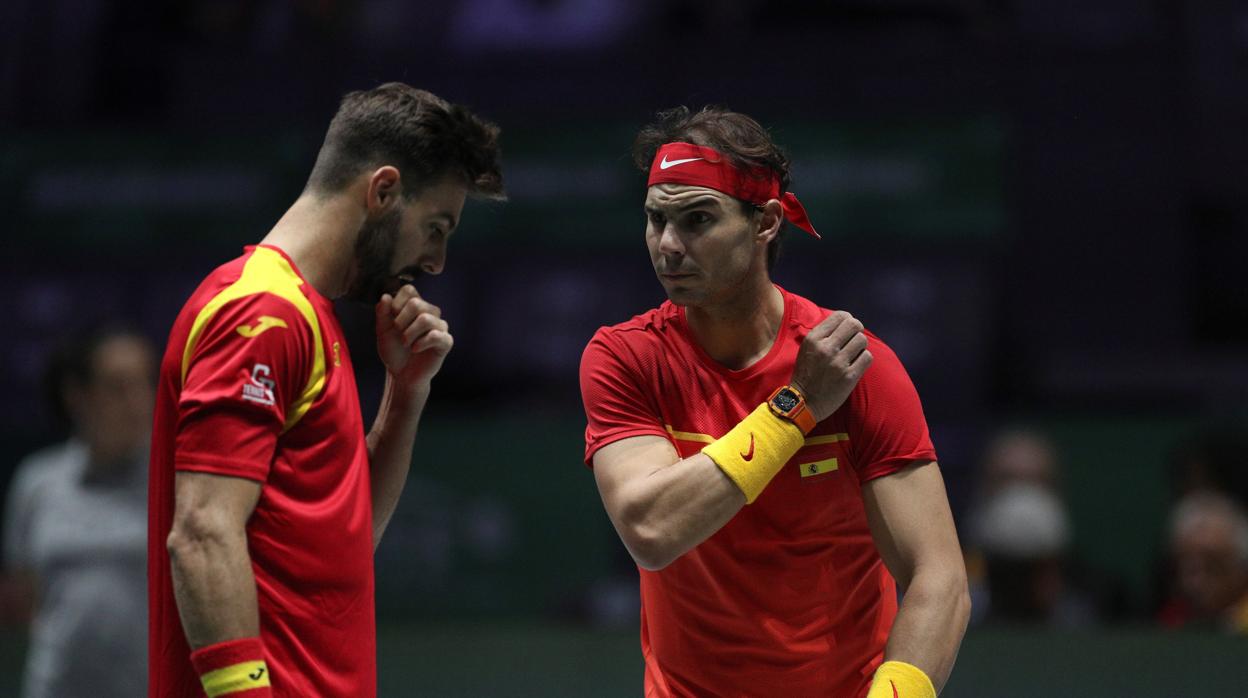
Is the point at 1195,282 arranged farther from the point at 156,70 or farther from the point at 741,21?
the point at 156,70

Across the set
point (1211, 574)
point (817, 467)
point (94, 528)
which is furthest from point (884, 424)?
point (1211, 574)

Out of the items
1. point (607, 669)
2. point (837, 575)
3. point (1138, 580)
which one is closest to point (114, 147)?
point (607, 669)

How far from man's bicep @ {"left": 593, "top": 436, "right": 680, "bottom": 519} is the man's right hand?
1.05 ft

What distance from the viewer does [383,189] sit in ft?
10.5

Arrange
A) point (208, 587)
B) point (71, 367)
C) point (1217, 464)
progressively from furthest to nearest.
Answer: point (1217, 464), point (71, 367), point (208, 587)

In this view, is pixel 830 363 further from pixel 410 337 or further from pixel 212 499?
pixel 212 499

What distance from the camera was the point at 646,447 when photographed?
10.8 feet

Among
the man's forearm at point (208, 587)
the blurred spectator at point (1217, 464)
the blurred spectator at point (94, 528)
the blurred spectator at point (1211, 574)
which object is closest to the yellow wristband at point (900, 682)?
the man's forearm at point (208, 587)

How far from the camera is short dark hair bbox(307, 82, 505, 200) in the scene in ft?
10.5

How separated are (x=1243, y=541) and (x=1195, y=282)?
3.78m

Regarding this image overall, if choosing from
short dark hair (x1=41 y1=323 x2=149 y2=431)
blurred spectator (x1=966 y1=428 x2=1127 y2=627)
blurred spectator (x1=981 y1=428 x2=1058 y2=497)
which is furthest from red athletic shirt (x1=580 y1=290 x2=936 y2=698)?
blurred spectator (x1=981 y1=428 x2=1058 y2=497)

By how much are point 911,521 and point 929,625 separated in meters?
0.22

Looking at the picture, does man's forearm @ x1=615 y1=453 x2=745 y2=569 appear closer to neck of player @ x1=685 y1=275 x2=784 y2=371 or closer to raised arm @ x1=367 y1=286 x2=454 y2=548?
neck of player @ x1=685 y1=275 x2=784 y2=371

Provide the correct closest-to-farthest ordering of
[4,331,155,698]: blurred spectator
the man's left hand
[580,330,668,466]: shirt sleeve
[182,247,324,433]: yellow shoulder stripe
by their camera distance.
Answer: [182,247,324,433]: yellow shoulder stripe < [580,330,668,466]: shirt sleeve < the man's left hand < [4,331,155,698]: blurred spectator
